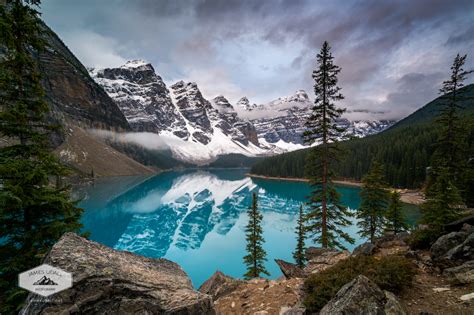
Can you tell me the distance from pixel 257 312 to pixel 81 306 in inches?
222

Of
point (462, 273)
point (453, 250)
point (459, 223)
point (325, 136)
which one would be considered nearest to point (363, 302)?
point (462, 273)

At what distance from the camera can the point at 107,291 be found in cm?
493

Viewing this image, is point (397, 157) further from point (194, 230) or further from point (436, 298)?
point (436, 298)

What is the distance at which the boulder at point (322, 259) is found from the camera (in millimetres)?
12062

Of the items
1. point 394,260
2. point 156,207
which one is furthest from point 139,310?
point 156,207

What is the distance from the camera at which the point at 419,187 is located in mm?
78250

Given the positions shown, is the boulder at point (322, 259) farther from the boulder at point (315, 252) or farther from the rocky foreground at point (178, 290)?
the rocky foreground at point (178, 290)

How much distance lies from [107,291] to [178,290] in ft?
5.27

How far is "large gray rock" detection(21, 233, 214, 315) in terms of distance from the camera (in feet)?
15.2

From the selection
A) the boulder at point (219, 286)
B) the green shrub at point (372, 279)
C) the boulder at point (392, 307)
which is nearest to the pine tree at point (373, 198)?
the boulder at point (219, 286)

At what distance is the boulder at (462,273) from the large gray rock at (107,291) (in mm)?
6586

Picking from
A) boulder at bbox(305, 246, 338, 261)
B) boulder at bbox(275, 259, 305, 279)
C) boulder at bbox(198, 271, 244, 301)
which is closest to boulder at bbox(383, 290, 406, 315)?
boulder at bbox(275, 259, 305, 279)

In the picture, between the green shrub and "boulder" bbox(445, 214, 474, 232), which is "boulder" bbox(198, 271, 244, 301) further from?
"boulder" bbox(445, 214, 474, 232)

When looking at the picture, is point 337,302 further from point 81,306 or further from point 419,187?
point 419,187
